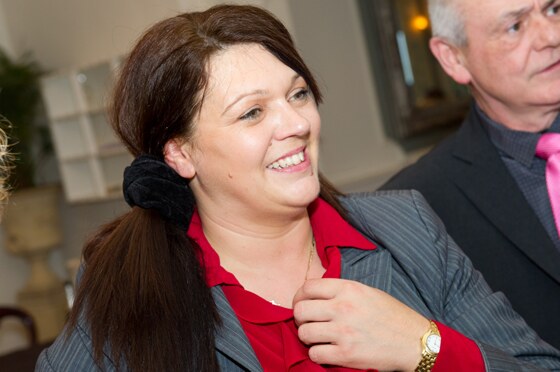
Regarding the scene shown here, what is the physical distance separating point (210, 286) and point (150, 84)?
480 millimetres

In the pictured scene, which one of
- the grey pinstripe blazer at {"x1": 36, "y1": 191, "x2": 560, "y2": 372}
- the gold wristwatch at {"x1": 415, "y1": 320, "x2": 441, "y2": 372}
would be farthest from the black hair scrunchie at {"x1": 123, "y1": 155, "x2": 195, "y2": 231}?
the gold wristwatch at {"x1": 415, "y1": 320, "x2": 441, "y2": 372}

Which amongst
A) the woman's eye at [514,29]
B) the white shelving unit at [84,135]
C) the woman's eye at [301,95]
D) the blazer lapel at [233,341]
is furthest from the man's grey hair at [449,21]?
the white shelving unit at [84,135]

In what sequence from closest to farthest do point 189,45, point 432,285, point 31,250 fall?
point 189,45 < point 432,285 < point 31,250

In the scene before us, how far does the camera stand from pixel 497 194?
2.55 m

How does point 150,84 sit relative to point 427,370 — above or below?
above

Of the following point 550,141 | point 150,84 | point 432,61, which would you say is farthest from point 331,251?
point 432,61

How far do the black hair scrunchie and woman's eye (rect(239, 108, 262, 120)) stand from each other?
258mm

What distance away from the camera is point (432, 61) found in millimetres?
6547

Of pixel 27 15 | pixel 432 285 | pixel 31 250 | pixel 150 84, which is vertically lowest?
pixel 31 250

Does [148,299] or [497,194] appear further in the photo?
[497,194]

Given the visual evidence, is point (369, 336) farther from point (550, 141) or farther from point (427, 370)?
point (550, 141)

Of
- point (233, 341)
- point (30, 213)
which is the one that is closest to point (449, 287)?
point (233, 341)

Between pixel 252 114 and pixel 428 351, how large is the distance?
643 millimetres

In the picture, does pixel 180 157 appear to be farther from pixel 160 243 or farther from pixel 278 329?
pixel 278 329
